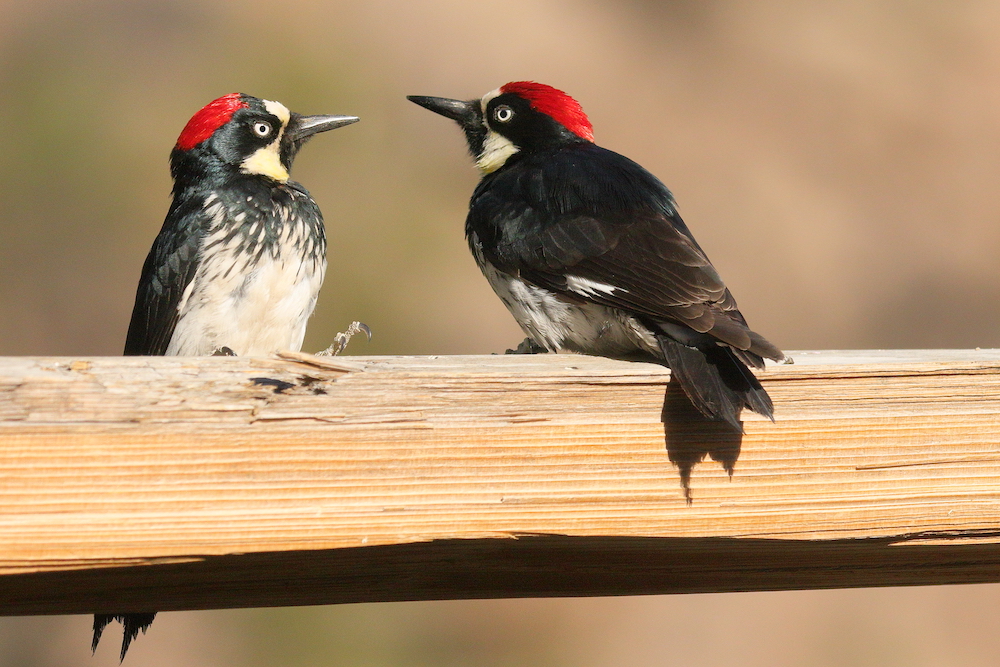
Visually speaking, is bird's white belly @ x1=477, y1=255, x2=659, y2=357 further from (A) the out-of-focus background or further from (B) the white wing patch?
(A) the out-of-focus background

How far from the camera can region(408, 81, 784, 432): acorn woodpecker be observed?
1.73m

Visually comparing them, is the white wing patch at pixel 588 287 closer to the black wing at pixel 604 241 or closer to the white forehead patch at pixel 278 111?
the black wing at pixel 604 241

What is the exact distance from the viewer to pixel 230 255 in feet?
9.82

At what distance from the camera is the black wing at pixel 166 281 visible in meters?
3.02

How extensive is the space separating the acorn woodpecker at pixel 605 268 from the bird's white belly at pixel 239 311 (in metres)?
0.62

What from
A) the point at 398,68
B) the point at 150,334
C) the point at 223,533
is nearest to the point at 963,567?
the point at 223,533

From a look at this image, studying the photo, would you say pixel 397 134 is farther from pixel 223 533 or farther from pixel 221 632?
pixel 223 533

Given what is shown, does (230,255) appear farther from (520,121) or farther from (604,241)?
(604,241)

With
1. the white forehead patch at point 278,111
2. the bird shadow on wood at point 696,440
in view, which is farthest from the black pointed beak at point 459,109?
the bird shadow on wood at point 696,440

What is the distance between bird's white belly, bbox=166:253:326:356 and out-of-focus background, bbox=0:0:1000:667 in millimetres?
1943

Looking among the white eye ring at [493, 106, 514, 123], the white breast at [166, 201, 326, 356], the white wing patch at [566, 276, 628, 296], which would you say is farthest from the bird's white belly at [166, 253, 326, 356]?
the white wing patch at [566, 276, 628, 296]

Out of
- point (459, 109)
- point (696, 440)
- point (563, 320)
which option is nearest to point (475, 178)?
point (459, 109)

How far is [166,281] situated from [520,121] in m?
1.23

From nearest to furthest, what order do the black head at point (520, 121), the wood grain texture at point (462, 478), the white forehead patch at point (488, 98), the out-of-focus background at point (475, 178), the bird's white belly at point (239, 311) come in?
1. the wood grain texture at point (462, 478)
2. the bird's white belly at point (239, 311)
3. the black head at point (520, 121)
4. the white forehead patch at point (488, 98)
5. the out-of-focus background at point (475, 178)
